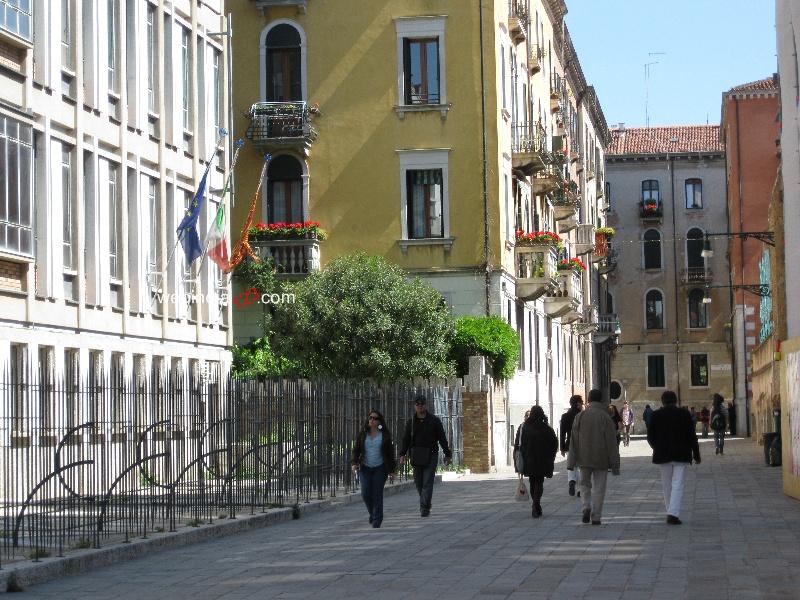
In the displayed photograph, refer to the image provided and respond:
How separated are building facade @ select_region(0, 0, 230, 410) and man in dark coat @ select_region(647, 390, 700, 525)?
7947mm

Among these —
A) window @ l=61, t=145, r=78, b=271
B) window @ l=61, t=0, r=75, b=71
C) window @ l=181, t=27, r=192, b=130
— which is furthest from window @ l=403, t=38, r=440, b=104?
window @ l=61, t=145, r=78, b=271

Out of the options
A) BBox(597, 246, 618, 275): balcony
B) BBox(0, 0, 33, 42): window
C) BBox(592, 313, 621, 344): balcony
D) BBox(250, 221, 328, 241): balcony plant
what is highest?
BBox(0, 0, 33, 42): window

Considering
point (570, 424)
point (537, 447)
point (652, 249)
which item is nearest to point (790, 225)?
point (570, 424)

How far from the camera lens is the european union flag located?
110ft

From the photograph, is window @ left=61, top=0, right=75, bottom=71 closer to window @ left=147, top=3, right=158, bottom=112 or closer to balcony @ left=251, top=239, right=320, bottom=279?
window @ left=147, top=3, right=158, bottom=112

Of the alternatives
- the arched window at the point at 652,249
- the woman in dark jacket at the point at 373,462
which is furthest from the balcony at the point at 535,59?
the arched window at the point at 652,249

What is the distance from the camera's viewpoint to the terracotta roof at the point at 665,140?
331 ft

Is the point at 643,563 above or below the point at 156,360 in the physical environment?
below

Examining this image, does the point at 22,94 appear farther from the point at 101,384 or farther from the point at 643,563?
the point at 643,563

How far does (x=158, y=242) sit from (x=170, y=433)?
46.6 feet

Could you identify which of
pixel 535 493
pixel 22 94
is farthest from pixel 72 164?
pixel 535 493

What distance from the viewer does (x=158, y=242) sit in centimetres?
3534

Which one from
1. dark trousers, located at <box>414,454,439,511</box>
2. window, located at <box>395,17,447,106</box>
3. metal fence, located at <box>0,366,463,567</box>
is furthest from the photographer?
window, located at <box>395,17,447,106</box>

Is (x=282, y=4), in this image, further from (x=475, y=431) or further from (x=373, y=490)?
(x=373, y=490)
